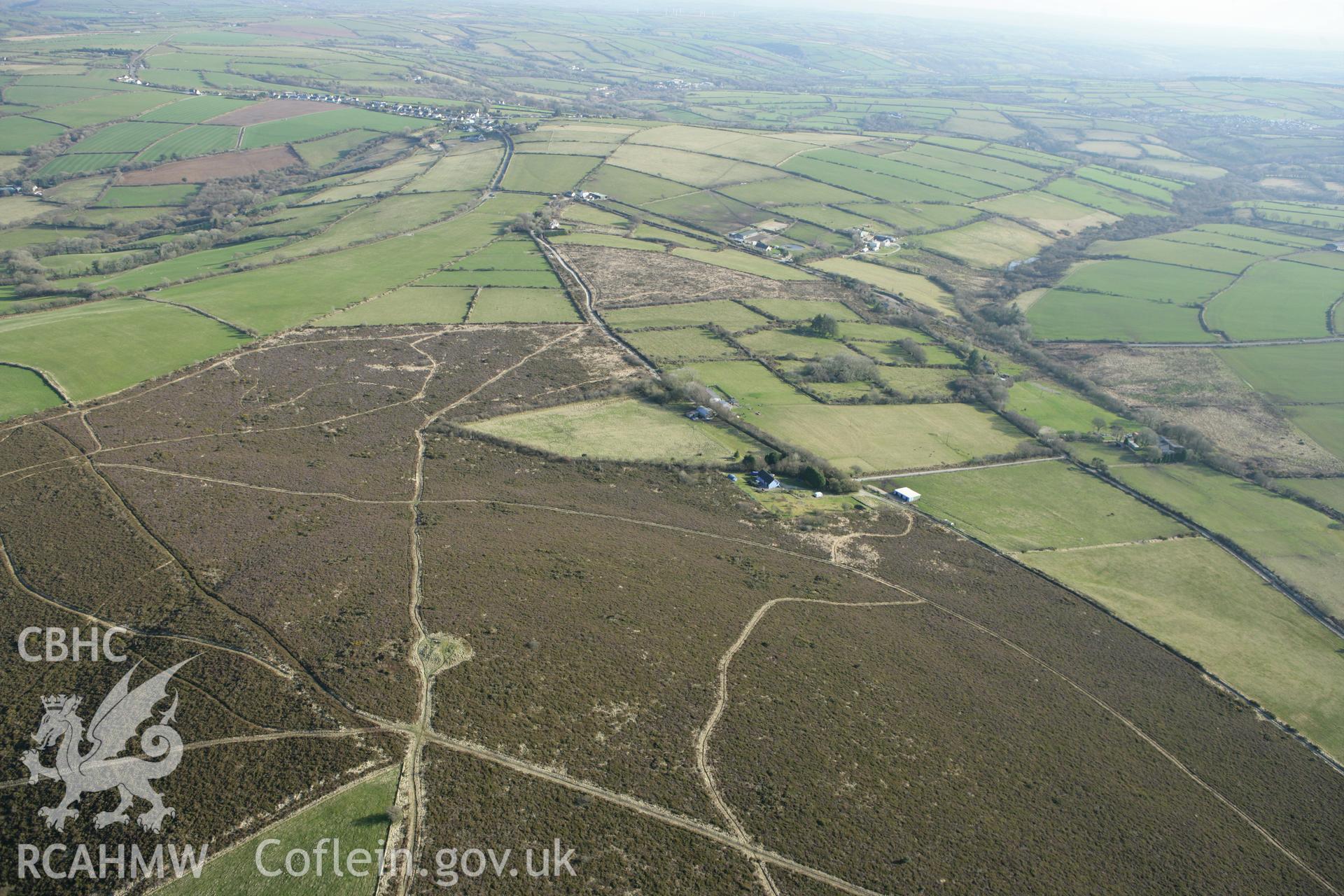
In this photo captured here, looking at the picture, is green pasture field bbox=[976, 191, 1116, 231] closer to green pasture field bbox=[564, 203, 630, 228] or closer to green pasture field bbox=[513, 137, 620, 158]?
green pasture field bbox=[564, 203, 630, 228]

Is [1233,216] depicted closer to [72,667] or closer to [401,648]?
[401,648]

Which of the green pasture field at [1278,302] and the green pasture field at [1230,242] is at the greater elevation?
the green pasture field at [1230,242]

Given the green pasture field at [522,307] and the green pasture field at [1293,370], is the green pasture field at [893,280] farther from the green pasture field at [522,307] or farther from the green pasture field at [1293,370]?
the green pasture field at [522,307]

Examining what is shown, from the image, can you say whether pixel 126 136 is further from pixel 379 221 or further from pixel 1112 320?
pixel 1112 320

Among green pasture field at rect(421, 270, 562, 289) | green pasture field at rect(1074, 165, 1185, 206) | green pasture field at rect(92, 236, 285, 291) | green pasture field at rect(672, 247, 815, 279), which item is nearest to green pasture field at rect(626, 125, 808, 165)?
green pasture field at rect(672, 247, 815, 279)

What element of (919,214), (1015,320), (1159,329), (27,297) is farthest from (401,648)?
(919,214)

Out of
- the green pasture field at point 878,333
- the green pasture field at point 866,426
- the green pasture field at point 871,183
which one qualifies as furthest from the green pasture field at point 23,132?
the green pasture field at point 878,333
